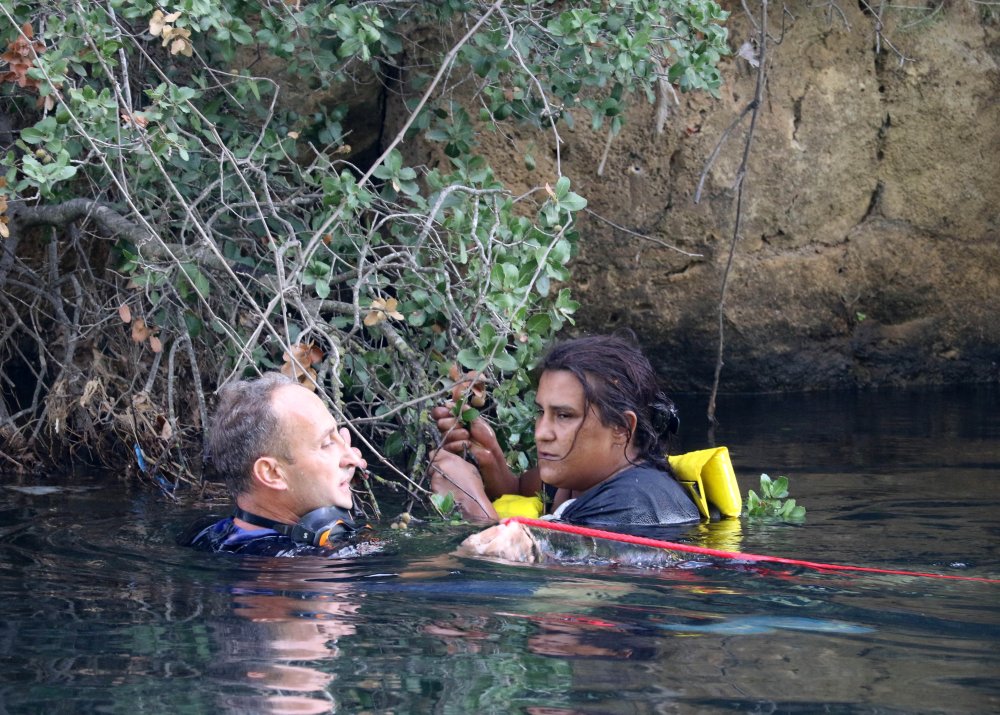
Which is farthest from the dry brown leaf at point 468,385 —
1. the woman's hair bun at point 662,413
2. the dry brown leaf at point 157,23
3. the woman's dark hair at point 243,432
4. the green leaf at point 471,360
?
the dry brown leaf at point 157,23

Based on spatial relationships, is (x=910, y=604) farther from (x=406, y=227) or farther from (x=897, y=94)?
(x=897, y=94)

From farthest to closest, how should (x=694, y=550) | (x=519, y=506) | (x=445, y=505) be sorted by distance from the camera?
(x=519, y=506), (x=445, y=505), (x=694, y=550)

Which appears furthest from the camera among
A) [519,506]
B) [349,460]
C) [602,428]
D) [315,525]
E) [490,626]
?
[519,506]

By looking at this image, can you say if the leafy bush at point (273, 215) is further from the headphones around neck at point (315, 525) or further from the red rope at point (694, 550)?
the red rope at point (694, 550)

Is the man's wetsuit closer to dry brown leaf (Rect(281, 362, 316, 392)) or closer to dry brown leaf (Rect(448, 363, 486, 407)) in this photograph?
dry brown leaf (Rect(448, 363, 486, 407))

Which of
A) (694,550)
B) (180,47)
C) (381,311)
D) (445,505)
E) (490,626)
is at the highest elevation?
(180,47)

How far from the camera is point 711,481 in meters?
4.46

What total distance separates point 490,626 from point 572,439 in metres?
1.24

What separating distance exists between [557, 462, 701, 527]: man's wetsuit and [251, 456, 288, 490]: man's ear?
0.89m

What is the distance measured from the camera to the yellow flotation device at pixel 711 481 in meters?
4.44

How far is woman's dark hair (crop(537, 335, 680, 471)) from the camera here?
14.0 ft

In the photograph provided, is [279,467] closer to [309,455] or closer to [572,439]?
[309,455]

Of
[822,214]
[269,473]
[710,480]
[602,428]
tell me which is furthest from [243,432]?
[822,214]

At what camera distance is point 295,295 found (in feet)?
15.0
